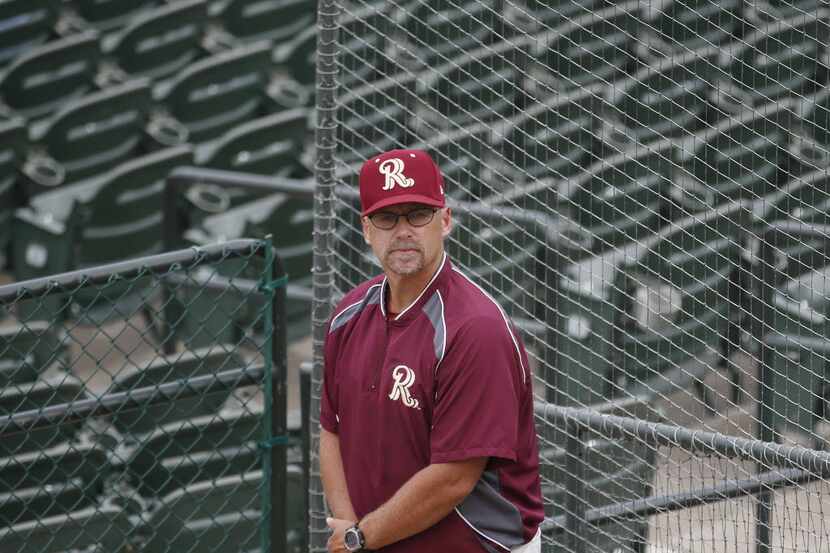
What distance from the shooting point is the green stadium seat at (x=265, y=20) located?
9.69 meters

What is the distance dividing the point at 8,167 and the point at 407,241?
16.6ft

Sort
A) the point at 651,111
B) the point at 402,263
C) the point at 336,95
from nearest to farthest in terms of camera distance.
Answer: the point at 402,263, the point at 651,111, the point at 336,95

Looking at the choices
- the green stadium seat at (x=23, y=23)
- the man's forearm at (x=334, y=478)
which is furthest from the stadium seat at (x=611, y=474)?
the green stadium seat at (x=23, y=23)

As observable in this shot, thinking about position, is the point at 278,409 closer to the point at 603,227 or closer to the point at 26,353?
the point at 603,227

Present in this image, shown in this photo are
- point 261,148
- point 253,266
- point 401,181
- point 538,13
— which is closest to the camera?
point 401,181

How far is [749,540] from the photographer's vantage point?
353 cm

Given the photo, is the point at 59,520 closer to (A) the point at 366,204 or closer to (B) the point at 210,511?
(B) the point at 210,511

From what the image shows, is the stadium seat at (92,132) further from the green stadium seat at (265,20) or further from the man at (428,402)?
the man at (428,402)

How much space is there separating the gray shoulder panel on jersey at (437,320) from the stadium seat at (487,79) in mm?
785

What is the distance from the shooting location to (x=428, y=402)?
303cm

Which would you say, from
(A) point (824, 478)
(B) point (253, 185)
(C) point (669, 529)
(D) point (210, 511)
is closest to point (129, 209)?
(B) point (253, 185)

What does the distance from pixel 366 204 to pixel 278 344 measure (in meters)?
1.17

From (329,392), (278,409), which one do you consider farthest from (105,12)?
(329,392)

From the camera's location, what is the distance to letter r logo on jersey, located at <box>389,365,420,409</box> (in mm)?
3031
